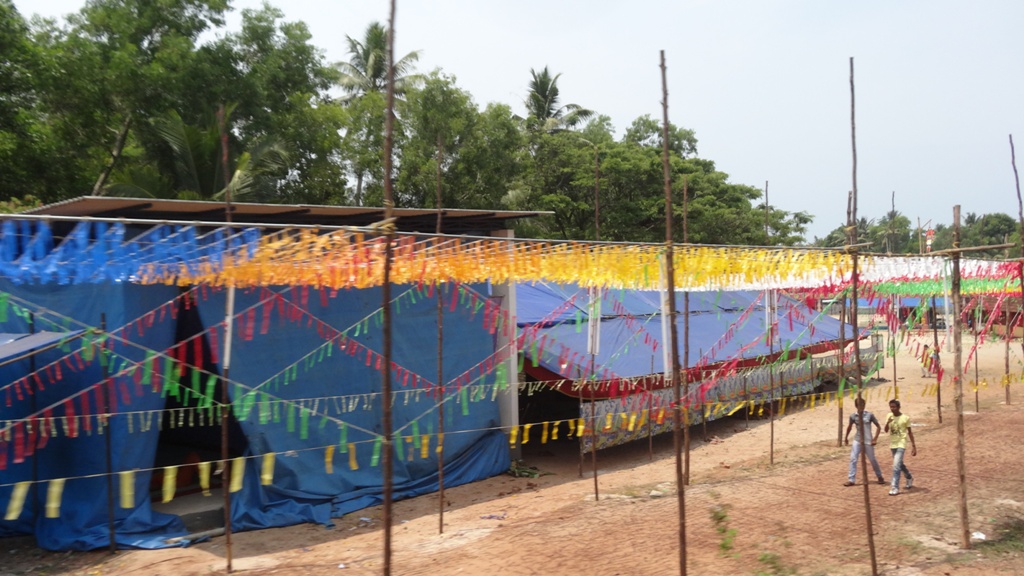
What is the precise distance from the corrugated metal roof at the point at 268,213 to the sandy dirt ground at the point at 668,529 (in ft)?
12.1

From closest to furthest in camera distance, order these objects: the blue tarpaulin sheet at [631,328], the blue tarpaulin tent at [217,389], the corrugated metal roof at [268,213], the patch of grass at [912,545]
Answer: the patch of grass at [912,545] < the blue tarpaulin tent at [217,389] < the corrugated metal roof at [268,213] < the blue tarpaulin sheet at [631,328]

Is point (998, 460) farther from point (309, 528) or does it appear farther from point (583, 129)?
point (583, 129)

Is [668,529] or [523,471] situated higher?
[668,529]

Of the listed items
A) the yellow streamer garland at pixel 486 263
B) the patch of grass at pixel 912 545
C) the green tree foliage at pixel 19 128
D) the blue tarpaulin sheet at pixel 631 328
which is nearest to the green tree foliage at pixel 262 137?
the green tree foliage at pixel 19 128

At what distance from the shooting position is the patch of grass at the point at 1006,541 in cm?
A: 689

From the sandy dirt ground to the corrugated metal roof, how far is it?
3.68 meters

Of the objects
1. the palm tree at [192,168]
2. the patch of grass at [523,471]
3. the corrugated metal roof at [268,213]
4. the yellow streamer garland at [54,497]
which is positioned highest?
the palm tree at [192,168]

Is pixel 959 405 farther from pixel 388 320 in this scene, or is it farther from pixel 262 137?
pixel 262 137

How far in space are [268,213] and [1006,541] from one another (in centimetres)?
875

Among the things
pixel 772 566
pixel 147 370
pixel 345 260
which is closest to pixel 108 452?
pixel 147 370

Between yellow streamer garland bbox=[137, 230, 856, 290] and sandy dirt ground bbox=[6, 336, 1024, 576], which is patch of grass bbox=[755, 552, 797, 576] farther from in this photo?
yellow streamer garland bbox=[137, 230, 856, 290]

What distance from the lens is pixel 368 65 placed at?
2548 cm

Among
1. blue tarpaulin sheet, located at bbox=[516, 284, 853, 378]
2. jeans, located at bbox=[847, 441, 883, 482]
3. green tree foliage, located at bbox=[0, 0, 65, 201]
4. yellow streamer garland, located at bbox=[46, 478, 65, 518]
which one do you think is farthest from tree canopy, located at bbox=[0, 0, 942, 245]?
yellow streamer garland, located at bbox=[46, 478, 65, 518]

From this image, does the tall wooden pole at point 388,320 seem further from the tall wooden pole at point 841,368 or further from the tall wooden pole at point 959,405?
the tall wooden pole at point 841,368
